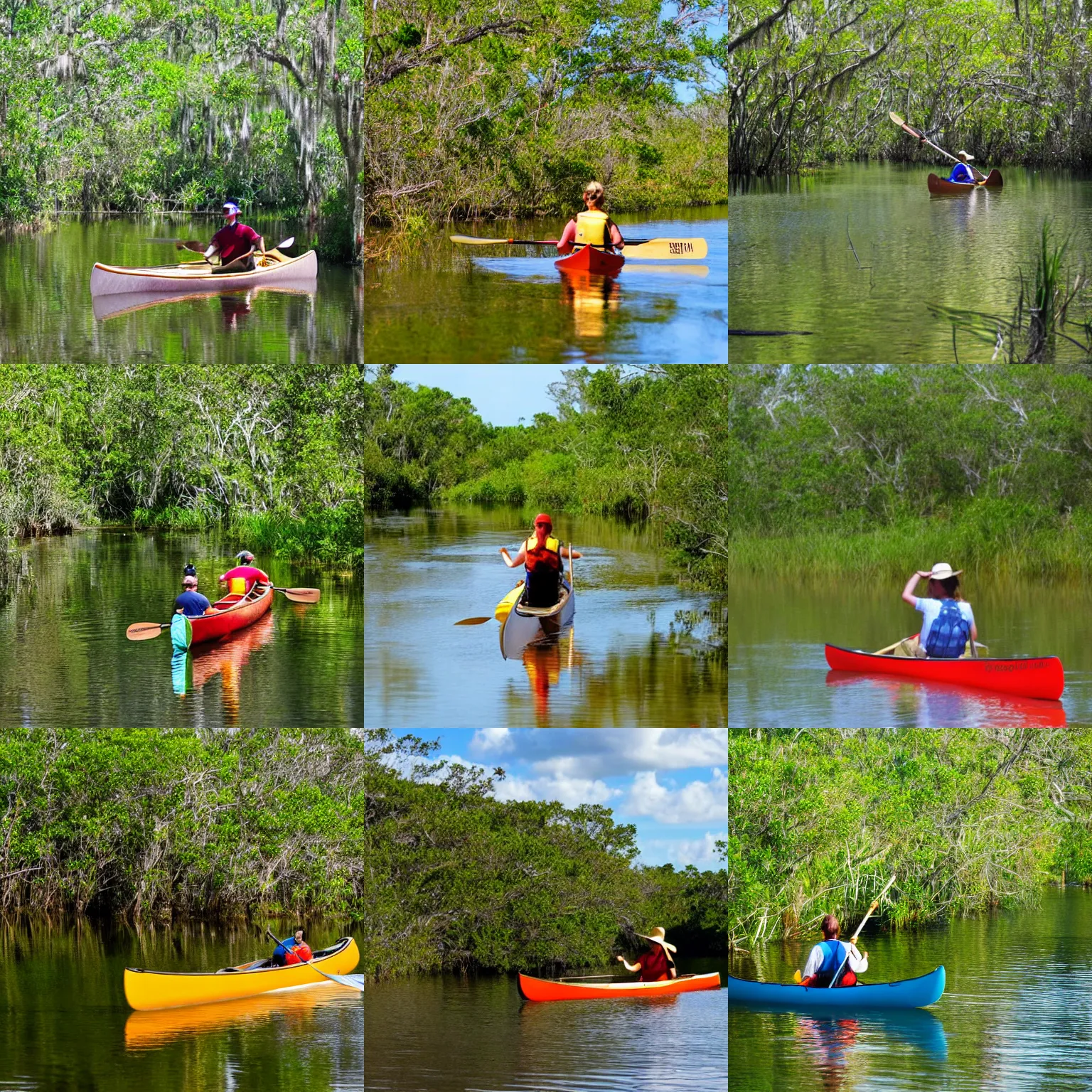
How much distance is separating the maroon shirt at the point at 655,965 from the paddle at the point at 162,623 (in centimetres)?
392

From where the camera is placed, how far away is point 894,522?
45.7 feet

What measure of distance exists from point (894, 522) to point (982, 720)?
16.1 ft

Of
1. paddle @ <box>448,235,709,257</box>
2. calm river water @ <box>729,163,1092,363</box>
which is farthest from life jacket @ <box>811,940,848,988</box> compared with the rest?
paddle @ <box>448,235,709,257</box>

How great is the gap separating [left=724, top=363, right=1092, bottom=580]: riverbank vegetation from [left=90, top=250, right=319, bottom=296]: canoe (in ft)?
12.8

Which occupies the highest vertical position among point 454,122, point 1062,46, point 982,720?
point 1062,46

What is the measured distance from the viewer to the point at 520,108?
40.7 feet

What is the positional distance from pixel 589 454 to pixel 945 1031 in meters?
5.22

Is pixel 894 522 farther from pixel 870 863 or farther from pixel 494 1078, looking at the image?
pixel 494 1078

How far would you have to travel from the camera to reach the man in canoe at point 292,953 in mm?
10484

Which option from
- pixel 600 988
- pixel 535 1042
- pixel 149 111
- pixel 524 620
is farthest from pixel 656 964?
pixel 149 111

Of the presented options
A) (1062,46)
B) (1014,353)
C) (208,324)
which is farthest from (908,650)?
(1062,46)

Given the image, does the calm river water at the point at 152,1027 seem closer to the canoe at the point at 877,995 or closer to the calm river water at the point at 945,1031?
the calm river water at the point at 945,1031

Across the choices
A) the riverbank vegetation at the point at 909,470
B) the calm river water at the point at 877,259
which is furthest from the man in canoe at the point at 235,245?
the riverbank vegetation at the point at 909,470

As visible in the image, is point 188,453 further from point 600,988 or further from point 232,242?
point 600,988
